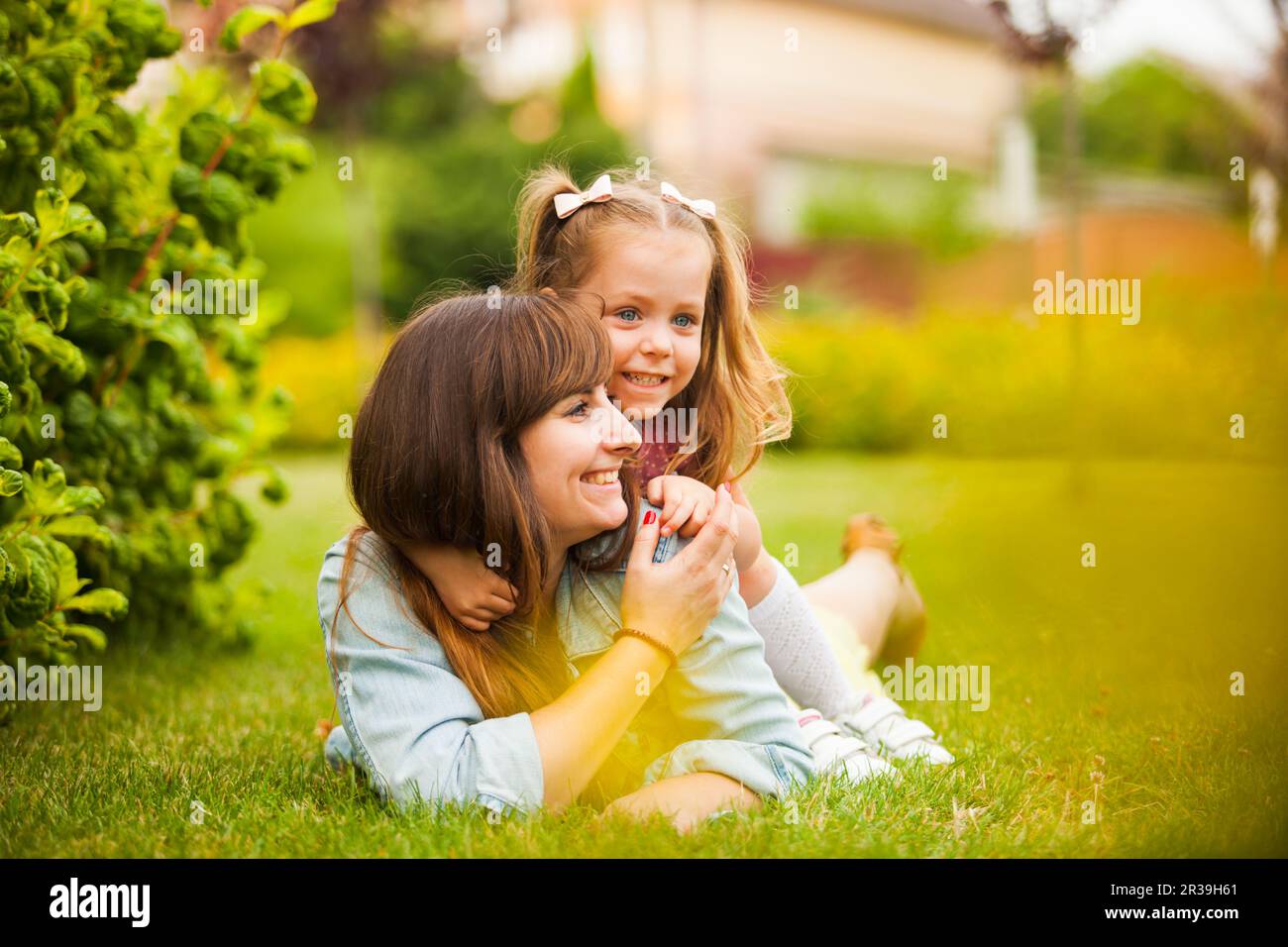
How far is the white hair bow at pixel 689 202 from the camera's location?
9.46 feet

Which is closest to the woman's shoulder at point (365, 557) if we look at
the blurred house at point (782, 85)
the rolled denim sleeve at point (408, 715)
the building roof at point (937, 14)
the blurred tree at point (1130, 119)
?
the rolled denim sleeve at point (408, 715)

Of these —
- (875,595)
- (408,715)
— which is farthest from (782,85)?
(408,715)

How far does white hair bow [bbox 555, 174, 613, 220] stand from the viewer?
286cm

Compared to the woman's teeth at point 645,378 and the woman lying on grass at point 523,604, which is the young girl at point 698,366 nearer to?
the woman's teeth at point 645,378

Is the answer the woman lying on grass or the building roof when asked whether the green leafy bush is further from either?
the building roof

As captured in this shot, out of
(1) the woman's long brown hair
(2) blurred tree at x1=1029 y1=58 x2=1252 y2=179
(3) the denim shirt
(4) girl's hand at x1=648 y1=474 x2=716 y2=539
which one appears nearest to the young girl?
(4) girl's hand at x1=648 y1=474 x2=716 y2=539

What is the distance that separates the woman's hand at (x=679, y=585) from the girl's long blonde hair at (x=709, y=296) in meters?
0.59

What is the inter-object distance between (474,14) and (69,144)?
20603 millimetres

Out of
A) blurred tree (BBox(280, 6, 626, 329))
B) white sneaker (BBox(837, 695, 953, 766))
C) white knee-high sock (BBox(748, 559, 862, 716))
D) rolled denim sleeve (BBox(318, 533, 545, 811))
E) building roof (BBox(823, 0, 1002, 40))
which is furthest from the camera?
building roof (BBox(823, 0, 1002, 40))

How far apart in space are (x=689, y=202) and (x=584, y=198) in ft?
0.77

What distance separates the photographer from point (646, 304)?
276 centimetres

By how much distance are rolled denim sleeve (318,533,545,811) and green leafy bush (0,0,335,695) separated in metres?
0.64

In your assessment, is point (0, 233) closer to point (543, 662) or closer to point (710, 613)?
point (543, 662)
